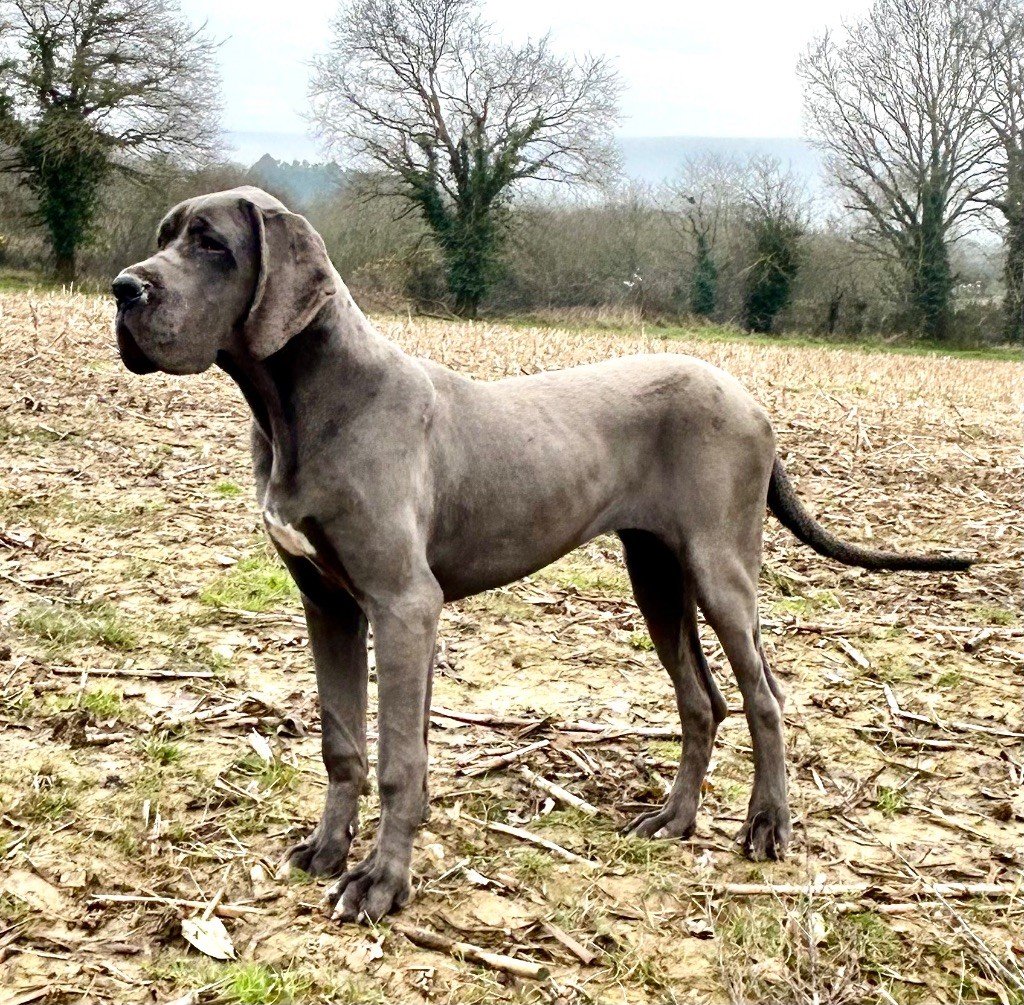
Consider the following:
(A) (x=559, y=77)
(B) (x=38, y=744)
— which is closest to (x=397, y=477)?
(B) (x=38, y=744)

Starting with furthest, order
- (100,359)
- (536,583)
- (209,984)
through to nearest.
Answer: (100,359)
(536,583)
(209,984)

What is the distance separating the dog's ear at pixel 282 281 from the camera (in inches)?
123

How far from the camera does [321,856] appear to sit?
3.55 metres

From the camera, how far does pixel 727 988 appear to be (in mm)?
3018

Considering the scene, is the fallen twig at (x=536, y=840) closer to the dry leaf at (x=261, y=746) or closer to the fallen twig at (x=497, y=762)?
the fallen twig at (x=497, y=762)

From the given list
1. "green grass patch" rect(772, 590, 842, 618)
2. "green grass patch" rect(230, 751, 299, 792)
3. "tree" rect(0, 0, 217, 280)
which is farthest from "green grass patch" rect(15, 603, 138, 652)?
"tree" rect(0, 0, 217, 280)

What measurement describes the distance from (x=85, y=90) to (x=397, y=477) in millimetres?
37788

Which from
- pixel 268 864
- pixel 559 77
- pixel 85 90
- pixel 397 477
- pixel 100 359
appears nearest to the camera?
pixel 397 477

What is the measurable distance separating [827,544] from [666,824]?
49.1 inches

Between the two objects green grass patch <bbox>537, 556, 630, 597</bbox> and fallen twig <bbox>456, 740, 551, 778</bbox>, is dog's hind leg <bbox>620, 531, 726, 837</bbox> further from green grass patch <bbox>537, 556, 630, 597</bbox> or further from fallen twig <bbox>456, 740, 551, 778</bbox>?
green grass patch <bbox>537, 556, 630, 597</bbox>

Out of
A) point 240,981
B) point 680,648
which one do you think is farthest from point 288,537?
point 680,648

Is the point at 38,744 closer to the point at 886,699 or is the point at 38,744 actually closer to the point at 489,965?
the point at 489,965

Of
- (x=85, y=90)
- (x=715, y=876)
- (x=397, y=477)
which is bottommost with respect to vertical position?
(x=715, y=876)

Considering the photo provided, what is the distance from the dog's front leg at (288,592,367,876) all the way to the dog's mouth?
3.09 ft
